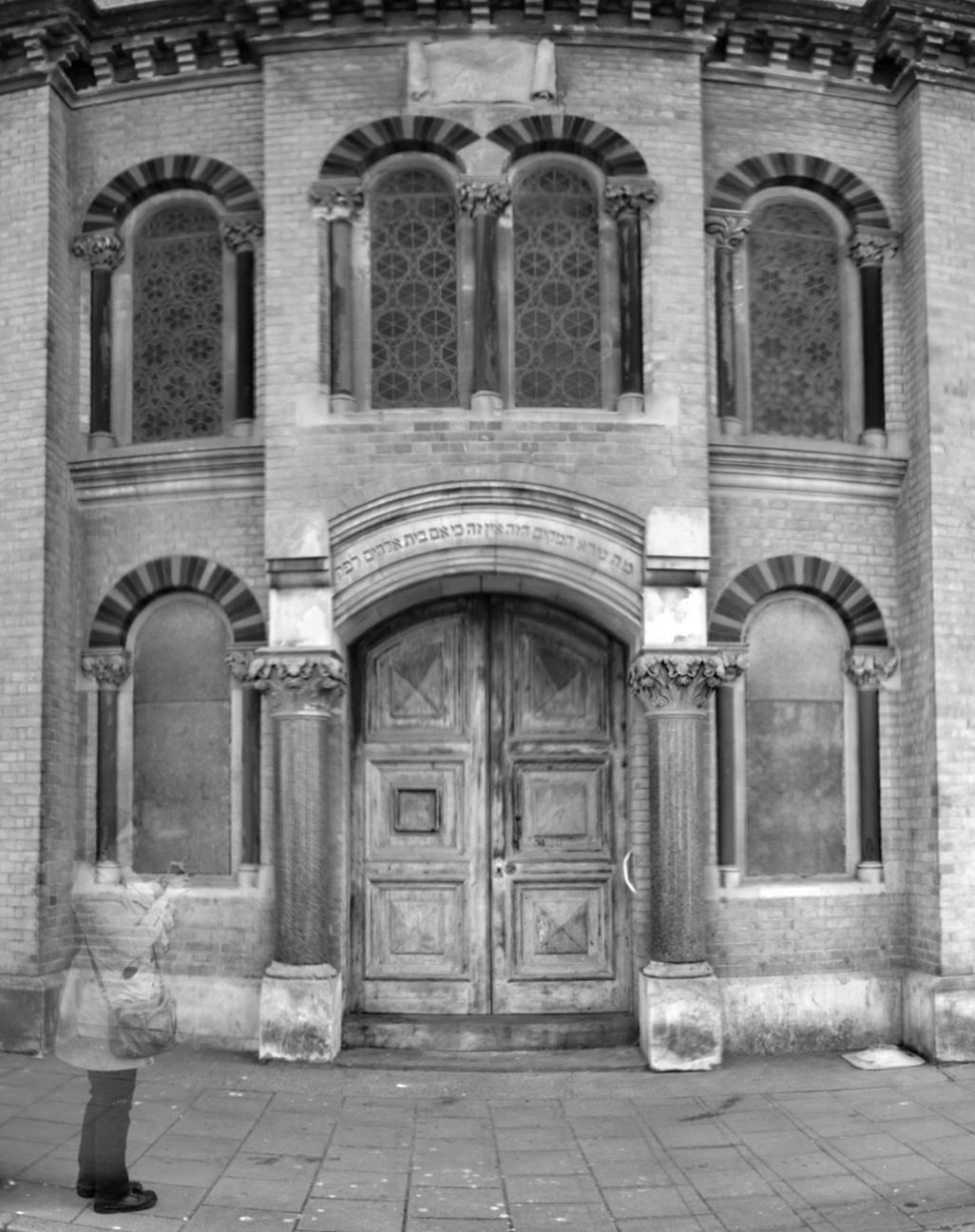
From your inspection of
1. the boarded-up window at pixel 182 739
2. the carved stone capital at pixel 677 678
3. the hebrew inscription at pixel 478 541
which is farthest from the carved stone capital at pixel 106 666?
the carved stone capital at pixel 677 678

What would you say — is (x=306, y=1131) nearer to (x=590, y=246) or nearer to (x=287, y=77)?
(x=590, y=246)

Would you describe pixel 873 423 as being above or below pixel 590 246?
below

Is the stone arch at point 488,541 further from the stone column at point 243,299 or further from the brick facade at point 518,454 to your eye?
the stone column at point 243,299

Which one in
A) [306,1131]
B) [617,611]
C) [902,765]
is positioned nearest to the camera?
[306,1131]

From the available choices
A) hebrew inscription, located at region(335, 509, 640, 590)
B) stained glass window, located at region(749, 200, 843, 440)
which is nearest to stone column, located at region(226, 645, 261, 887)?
hebrew inscription, located at region(335, 509, 640, 590)

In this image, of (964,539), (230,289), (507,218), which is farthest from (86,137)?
(964,539)

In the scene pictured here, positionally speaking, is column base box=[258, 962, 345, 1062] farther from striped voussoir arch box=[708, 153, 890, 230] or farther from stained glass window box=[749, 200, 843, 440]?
striped voussoir arch box=[708, 153, 890, 230]

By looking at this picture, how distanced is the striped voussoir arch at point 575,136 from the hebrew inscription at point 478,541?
2834 mm

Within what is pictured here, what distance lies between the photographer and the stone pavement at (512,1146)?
7195 millimetres

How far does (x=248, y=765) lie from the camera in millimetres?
11164

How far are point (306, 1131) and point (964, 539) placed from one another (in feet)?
21.6

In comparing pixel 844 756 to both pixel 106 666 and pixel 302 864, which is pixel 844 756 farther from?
pixel 106 666

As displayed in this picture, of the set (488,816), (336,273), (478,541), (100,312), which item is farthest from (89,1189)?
(100,312)

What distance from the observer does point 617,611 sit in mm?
10648
